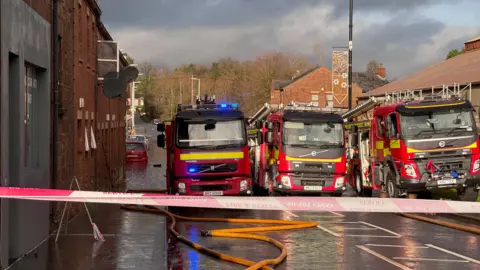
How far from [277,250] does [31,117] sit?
185 inches

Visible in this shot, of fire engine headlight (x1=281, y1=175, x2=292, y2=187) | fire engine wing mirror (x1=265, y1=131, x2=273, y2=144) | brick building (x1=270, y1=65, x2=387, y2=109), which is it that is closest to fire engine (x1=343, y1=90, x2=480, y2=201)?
fire engine headlight (x1=281, y1=175, x2=292, y2=187)

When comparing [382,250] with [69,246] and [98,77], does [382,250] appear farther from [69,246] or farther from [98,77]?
[98,77]

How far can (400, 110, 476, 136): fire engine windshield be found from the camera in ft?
60.8

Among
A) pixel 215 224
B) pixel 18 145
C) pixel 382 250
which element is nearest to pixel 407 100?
pixel 215 224

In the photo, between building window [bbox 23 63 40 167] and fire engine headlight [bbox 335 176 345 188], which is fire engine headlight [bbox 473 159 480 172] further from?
building window [bbox 23 63 40 167]

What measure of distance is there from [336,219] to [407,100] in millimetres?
4924

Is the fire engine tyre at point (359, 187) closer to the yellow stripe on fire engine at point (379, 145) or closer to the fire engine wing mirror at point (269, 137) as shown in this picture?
the yellow stripe on fire engine at point (379, 145)

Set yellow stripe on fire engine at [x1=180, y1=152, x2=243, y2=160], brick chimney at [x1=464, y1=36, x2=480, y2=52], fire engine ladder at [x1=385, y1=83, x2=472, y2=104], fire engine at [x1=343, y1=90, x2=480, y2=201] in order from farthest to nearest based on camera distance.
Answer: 1. brick chimney at [x1=464, y1=36, x2=480, y2=52]
2. fire engine ladder at [x1=385, y1=83, x2=472, y2=104]
3. fire engine at [x1=343, y1=90, x2=480, y2=201]
4. yellow stripe on fire engine at [x1=180, y1=152, x2=243, y2=160]

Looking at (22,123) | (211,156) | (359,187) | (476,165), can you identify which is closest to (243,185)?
(211,156)

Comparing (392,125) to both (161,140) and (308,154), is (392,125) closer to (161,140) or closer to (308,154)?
(308,154)

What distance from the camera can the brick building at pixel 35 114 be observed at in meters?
9.08

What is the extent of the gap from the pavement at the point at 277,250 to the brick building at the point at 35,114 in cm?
62

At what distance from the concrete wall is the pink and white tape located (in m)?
1.08

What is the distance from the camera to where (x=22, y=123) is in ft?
32.8
